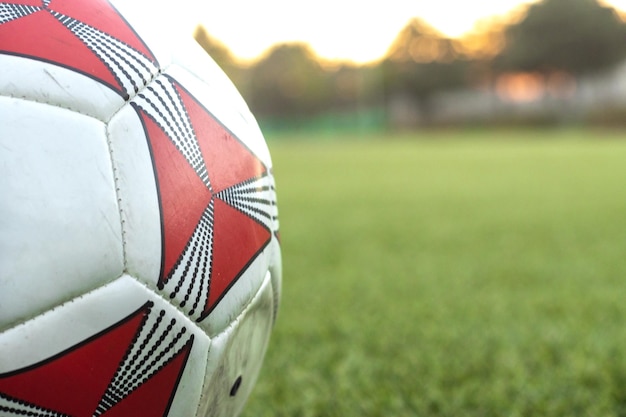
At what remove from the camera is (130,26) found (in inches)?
38.2

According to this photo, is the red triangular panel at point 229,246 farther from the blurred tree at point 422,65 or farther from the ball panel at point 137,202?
the blurred tree at point 422,65

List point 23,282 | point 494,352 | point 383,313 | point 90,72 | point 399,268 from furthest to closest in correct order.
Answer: point 399,268, point 383,313, point 494,352, point 90,72, point 23,282

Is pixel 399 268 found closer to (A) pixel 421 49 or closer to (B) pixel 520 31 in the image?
(B) pixel 520 31

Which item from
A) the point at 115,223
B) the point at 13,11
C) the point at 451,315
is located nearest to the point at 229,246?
the point at 115,223

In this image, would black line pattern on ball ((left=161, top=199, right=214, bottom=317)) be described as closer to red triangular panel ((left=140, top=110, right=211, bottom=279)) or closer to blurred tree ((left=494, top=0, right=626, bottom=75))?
red triangular panel ((left=140, top=110, right=211, bottom=279))

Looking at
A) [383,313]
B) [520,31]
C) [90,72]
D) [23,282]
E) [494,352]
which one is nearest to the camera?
[23,282]

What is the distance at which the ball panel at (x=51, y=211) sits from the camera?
76 cm

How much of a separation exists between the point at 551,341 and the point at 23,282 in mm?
1552

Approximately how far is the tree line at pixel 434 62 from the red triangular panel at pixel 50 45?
98.7ft

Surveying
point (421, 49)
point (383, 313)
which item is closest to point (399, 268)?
point (383, 313)

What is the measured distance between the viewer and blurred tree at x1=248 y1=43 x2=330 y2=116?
43.3 meters

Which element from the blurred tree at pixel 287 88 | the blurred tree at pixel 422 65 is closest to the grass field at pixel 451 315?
the blurred tree at pixel 422 65

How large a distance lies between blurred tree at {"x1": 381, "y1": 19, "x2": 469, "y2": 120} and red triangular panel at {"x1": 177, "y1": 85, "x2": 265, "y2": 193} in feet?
122

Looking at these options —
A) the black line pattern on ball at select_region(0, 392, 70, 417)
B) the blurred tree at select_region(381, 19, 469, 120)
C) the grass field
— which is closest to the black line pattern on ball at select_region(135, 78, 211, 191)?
the black line pattern on ball at select_region(0, 392, 70, 417)
